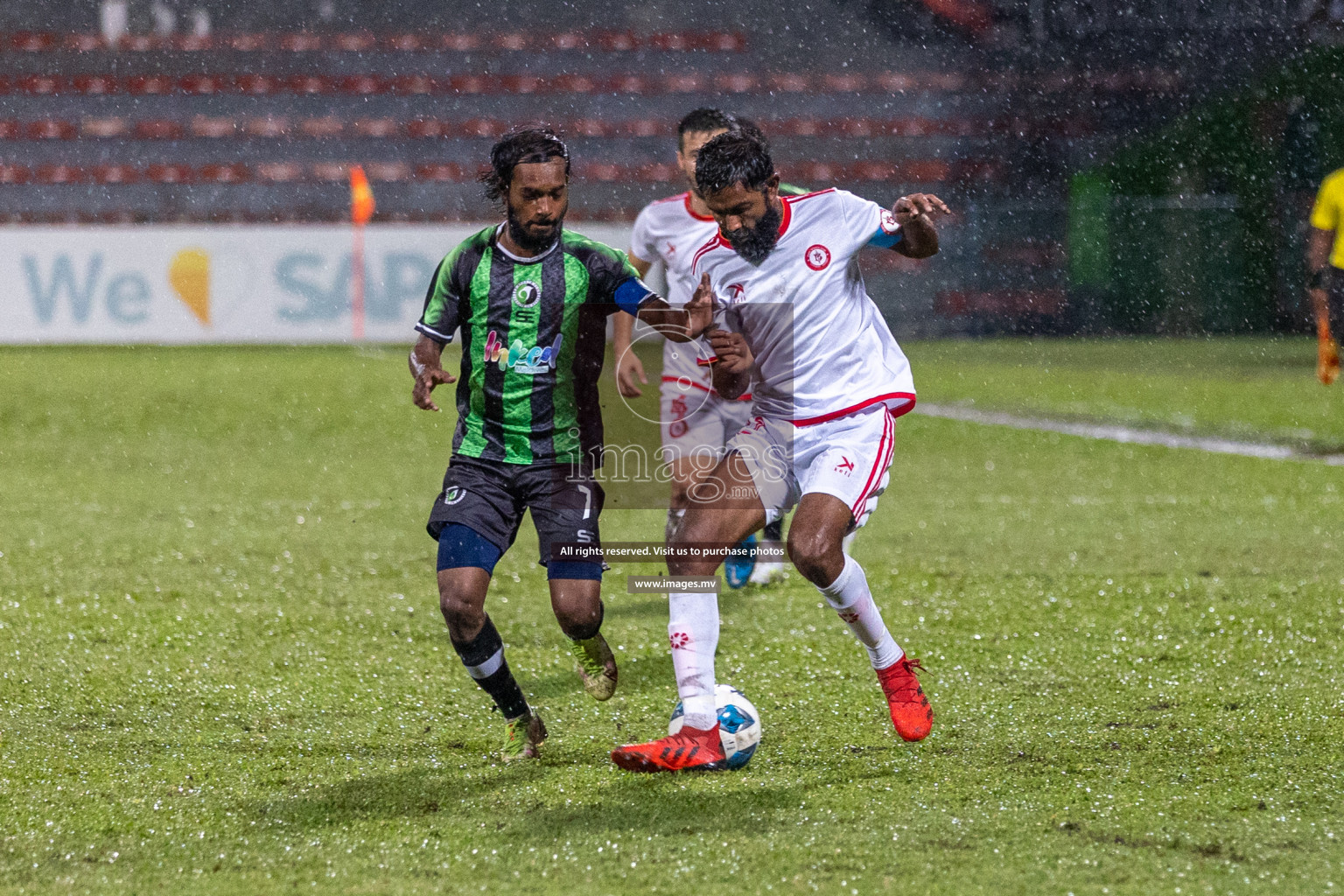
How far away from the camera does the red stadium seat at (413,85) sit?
21094 mm

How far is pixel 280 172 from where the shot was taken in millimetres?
20672

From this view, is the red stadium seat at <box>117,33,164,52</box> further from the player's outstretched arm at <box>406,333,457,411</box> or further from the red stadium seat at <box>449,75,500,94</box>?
the player's outstretched arm at <box>406,333,457,411</box>

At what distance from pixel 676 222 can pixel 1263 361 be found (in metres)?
14.1

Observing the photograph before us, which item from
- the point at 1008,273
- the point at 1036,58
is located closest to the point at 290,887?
the point at 1008,273

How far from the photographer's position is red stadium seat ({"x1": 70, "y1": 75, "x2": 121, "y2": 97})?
21.0 m

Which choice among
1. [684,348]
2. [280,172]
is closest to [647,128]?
[280,172]

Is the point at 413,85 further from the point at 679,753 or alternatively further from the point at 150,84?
the point at 679,753

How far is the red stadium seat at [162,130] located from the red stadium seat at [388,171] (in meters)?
2.67

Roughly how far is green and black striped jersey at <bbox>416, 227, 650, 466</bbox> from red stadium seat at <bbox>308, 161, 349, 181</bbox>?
57.2ft

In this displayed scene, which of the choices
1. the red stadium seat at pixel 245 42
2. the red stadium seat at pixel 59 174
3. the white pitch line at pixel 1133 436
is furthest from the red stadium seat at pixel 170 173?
the white pitch line at pixel 1133 436

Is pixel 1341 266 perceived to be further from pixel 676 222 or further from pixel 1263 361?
pixel 1263 361

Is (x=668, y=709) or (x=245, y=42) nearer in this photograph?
(x=668, y=709)

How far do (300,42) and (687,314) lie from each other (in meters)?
19.3

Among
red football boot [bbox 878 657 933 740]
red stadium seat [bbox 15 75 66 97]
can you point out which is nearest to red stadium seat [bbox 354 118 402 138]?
red stadium seat [bbox 15 75 66 97]
